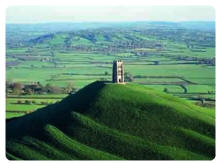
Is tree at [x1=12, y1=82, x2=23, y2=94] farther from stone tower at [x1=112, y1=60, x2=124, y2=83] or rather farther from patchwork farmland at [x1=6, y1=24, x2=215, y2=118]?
stone tower at [x1=112, y1=60, x2=124, y2=83]

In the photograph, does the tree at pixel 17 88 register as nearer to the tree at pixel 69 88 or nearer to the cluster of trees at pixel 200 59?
the tree at pixel 69 88

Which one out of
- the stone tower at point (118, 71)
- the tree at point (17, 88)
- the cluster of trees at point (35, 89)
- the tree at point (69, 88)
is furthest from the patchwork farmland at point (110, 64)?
the stone tower at point (118, 71)

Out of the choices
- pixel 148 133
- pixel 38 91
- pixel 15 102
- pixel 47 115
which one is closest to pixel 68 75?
pixel 38 91

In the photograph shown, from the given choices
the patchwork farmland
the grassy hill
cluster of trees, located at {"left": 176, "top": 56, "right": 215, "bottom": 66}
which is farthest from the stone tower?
cluster of trees, located at {"left": 176, "top": 56, "right": 215, "bottom": 66}

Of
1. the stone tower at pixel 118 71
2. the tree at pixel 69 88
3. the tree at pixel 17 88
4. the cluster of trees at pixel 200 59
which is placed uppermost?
the stone tower at pixel 118 71

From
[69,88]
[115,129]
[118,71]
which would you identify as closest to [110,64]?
[69,88]

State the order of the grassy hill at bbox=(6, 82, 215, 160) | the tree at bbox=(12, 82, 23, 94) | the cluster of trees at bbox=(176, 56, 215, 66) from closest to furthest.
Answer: the grassy hill at bbox=(6, 82, 215, 160), the tree at bbox=(12, 82, 23, 94), the cluster of trees at bbox=(176, 56, 215, 66)

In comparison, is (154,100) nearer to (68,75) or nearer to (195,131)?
(195,131)
